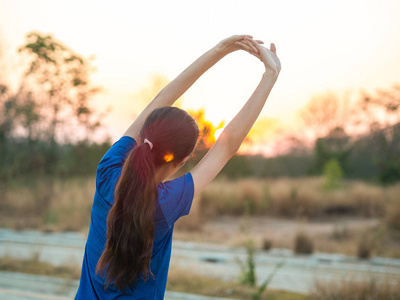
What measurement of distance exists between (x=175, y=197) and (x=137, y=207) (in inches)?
6.1

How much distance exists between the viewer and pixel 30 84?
20.0 meters

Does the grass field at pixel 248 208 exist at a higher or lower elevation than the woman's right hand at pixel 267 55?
lower

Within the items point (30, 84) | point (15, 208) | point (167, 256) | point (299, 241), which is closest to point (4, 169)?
point (15, 208)

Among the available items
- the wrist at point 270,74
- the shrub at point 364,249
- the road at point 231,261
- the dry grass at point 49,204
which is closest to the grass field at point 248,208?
the dry grass at point 49,204

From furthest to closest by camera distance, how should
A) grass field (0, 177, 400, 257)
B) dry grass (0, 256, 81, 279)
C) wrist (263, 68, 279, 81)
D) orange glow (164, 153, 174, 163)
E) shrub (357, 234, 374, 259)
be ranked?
1. grass field (0, 177, 400, 257)
2. shrub (357, 234, 374, 259)
3. dry grass (0, 256, 81, 279)
4. wrist (263, 68, 279, 81)
5. orange glow (164, 153, 174, 163)

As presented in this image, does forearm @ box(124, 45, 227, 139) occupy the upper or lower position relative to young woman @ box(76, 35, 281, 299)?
upper

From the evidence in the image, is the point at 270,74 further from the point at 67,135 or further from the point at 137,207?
the point at 67,135

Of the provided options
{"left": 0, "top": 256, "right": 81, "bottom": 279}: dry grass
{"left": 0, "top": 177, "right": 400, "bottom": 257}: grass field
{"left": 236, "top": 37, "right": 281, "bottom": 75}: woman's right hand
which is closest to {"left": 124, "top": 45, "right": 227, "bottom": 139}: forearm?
{"left": 236, "top": 37, "right": 281, "bottom": 75}: woman's right hand

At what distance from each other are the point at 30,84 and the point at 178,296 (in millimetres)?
15571

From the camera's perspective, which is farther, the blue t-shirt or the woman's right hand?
the woman's right hand

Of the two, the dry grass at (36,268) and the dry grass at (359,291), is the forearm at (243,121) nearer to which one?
the dry grass at (359,291)

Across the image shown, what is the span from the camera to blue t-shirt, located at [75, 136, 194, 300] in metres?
1.86

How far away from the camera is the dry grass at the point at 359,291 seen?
621 centimetres

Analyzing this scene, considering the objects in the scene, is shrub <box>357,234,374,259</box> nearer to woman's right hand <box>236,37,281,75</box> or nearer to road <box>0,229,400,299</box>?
road <box>0,229,400,299</box>
